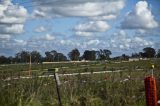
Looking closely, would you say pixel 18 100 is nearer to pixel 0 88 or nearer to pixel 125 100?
pixel 0 88

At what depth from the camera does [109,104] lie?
1406 centimetres

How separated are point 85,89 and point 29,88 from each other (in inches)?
105

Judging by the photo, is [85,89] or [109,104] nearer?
[109,104]

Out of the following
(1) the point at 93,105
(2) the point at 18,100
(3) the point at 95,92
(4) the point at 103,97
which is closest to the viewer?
(2) the point at 18,100

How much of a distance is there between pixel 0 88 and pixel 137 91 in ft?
19.4

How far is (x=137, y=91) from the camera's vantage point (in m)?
17.0

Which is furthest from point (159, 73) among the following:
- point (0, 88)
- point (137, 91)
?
point (0, 88)

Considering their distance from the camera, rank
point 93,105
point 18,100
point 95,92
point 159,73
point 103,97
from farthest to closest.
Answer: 1. point 159,73
2. point 95,92
3. point 103,97
4. point 93,105
5. point 18,100

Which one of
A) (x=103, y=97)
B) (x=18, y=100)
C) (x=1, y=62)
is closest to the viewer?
(x=18, y=100)

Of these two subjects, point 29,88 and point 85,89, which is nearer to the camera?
point 29,88

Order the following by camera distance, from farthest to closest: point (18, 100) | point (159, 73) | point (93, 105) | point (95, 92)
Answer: point (159, 73), point (95, 92), point (93, 105), point (18, 100)

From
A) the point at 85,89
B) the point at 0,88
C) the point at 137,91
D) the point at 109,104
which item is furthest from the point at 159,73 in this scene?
the point at 0,88

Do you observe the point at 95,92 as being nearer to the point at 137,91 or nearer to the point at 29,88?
the point at 137,91

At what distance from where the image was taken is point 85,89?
15977 mm
